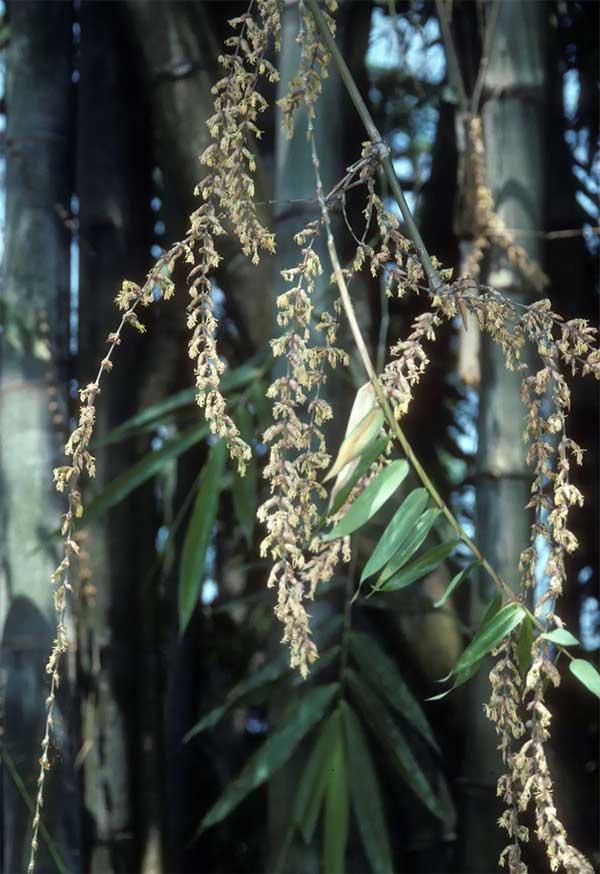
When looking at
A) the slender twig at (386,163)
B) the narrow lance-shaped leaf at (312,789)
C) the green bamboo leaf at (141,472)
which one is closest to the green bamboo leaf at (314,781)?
the narrow lance-shaped leaf at (312,789)

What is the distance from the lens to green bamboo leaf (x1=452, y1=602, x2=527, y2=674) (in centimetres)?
64

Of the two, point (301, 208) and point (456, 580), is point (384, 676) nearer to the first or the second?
point (301, 208)

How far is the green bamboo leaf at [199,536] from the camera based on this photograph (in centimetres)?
119

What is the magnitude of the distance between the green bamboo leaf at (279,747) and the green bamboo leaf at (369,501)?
56cm

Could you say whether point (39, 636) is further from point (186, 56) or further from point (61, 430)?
point (186, 56)

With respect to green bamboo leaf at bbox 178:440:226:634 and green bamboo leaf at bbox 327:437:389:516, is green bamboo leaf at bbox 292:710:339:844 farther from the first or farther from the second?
green bamboo leaf at bbox 327:437:389:516

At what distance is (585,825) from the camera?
152 cm

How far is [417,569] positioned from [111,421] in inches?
36.9

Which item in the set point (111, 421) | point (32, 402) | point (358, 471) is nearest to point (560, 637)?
point (358, 471)

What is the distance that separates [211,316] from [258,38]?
166 mm

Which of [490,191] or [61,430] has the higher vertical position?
[490,191]

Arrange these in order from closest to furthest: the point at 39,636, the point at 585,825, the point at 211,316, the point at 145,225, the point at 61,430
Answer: the point at 211,316, the point at 39,636, the point at 61,430, the point at 585,825, the point at 145,225

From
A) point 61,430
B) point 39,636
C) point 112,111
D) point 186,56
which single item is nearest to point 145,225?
point 112,111

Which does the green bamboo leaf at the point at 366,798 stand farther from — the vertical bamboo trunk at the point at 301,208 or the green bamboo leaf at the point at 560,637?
the green bamboo leaf at the point at 560,637
